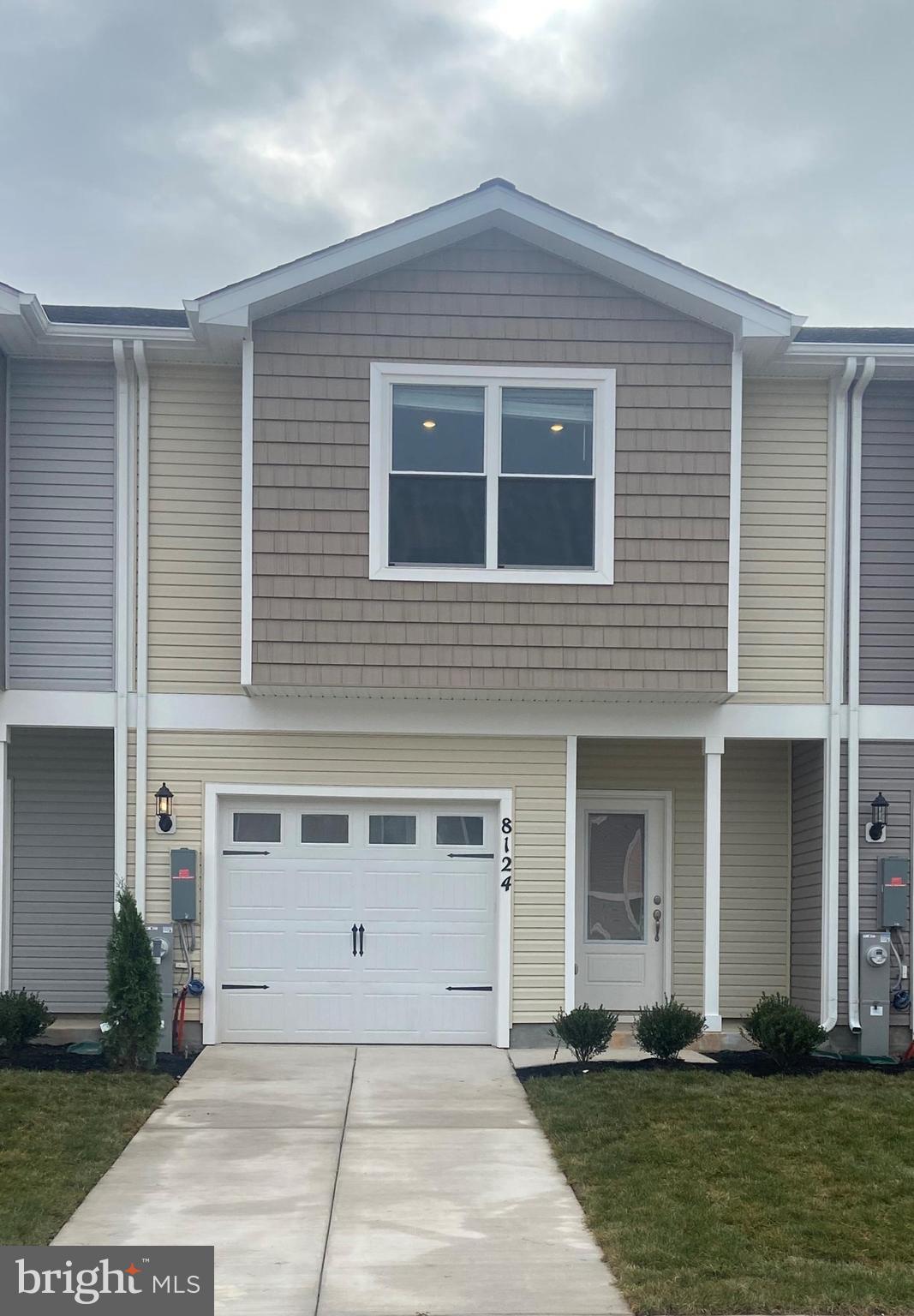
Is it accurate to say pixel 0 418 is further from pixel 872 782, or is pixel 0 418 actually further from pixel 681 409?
pixel 872 782

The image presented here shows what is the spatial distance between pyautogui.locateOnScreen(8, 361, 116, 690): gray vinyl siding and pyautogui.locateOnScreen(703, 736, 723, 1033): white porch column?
5.00 metres

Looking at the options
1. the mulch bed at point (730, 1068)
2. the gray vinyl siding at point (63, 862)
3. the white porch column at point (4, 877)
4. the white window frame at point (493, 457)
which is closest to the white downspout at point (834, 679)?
the mulch bed at point (730, 1068)

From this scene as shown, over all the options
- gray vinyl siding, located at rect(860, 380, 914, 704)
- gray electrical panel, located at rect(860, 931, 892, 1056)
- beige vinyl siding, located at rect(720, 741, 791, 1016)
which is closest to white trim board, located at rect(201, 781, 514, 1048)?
beige vinyl siding, located at rect(720, 741, 791, 1016)

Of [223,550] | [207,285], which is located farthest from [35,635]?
[207,285]

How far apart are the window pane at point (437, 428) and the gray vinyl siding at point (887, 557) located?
11.2ft

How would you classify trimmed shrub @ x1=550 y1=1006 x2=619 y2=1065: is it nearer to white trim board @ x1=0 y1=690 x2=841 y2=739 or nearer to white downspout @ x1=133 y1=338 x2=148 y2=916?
white trim board @ x1=0 y1=690 x2=841 y2=739

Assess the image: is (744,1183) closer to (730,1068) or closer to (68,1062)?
(730,1068)

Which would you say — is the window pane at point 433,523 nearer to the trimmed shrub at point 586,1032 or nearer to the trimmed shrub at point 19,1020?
the trimmed shrub at point 586,1032

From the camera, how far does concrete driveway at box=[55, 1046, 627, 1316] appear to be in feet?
18.1

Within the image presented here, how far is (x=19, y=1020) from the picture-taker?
32.7ft

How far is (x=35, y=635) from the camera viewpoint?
10.8 meters

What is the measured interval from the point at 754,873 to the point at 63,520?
6.80 meters

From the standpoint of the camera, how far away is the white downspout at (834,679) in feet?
36.0

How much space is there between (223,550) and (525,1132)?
5.26m
